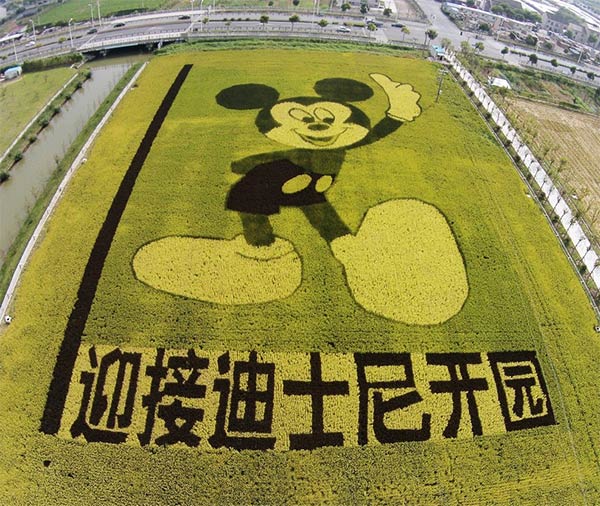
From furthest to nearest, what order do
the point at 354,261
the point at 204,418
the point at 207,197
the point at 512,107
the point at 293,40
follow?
the point at 293,40
the point at 512,107
the point at 207,197
the point at 354,261
the point at 204,418

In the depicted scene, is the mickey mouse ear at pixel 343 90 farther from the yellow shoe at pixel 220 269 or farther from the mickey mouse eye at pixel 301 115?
the yellow shoe at pixel 220 269

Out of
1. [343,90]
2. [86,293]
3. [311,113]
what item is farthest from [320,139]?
[86,293]

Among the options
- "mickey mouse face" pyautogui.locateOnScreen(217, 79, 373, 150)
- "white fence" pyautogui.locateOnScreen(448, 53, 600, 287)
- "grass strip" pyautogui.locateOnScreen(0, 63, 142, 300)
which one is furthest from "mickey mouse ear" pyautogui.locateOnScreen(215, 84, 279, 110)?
"white fence" pyautogui.locateOnScreen(448, 53, 600, 287)

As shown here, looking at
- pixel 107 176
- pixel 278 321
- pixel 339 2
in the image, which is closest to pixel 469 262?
pixel 278 321

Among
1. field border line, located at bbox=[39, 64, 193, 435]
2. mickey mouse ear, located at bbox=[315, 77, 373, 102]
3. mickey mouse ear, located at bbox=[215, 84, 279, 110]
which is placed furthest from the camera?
mickey mouse ear, located at bbox=[315, 77, 373, 102]

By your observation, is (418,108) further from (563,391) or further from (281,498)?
(281,498)

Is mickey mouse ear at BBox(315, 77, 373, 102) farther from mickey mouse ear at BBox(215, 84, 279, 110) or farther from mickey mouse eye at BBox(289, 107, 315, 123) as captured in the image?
mickey mouse ear at BBox(215, 84, 279, 110)
